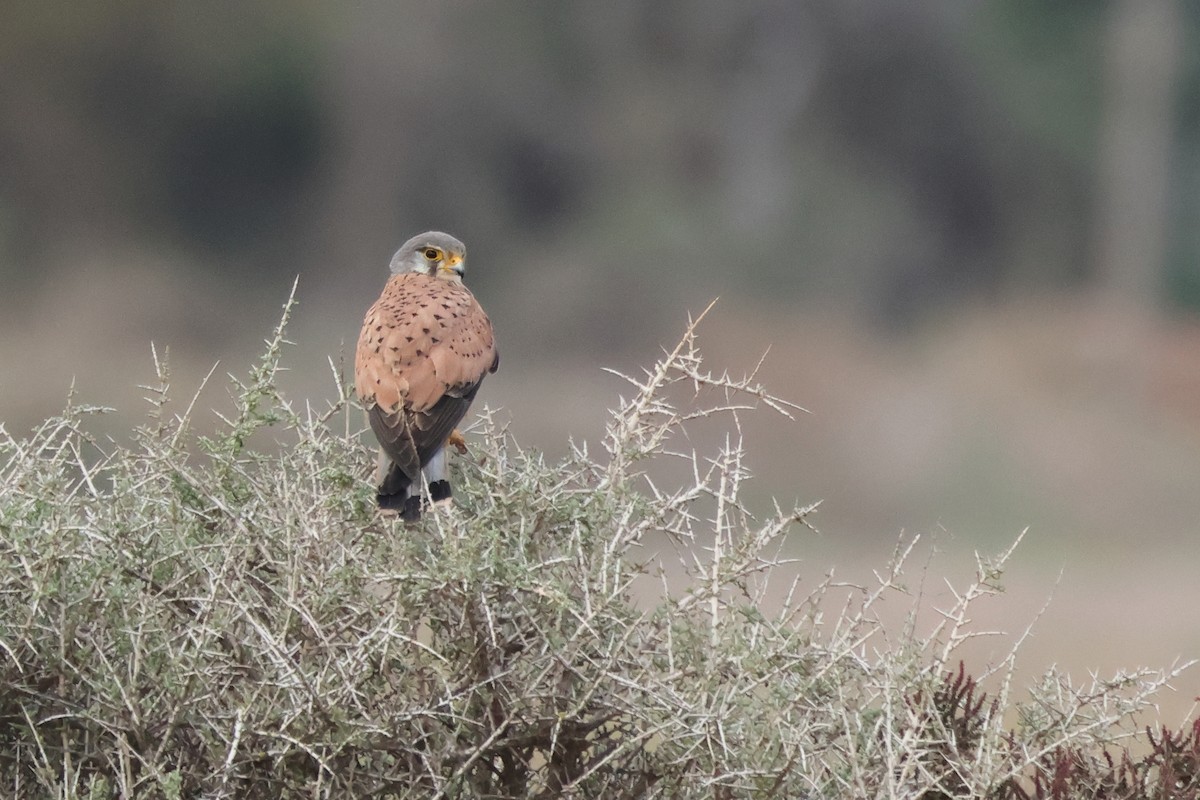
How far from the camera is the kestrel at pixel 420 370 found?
2373 mm

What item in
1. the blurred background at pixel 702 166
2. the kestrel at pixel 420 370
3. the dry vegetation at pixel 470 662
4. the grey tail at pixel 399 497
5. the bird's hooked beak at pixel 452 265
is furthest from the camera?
the blurred background at pixel 702 166

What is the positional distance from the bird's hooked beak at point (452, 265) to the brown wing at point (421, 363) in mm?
249

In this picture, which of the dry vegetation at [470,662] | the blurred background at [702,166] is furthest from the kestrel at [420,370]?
the blurred background at [702,166]

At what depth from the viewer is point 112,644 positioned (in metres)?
1.93

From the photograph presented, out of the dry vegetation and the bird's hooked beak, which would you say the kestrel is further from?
the dry vegetation

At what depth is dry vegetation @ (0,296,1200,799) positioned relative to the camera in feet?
6.07

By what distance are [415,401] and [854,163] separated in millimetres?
11404

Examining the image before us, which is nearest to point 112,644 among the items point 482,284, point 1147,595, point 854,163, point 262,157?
point 1147,595

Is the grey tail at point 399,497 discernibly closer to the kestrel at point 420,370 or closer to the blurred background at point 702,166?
the kestrel at point 420,370

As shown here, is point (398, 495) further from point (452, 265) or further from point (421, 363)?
point (452, 265)

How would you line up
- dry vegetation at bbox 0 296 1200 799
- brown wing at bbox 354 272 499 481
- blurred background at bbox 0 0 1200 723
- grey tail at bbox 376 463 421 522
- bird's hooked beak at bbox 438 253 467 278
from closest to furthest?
dry vegetation at bbox 0 296 1200 799, grey tail at bbox 376 463 421 522, brown wing at bbox 354 272 499 481, bird's hooked beak at bbox 438 253 467 278, blurred background at bbox 0 0 1200 723

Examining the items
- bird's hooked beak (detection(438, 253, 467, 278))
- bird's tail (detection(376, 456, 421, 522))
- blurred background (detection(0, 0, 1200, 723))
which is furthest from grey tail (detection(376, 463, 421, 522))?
blurred background (detection(0, 0, 1200, 723))

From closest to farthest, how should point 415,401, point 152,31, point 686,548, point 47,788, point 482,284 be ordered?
point 47,788
point 686,548
point 415,401
point 482,284
point 152,31

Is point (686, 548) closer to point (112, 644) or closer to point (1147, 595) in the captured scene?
point (112, 644)
